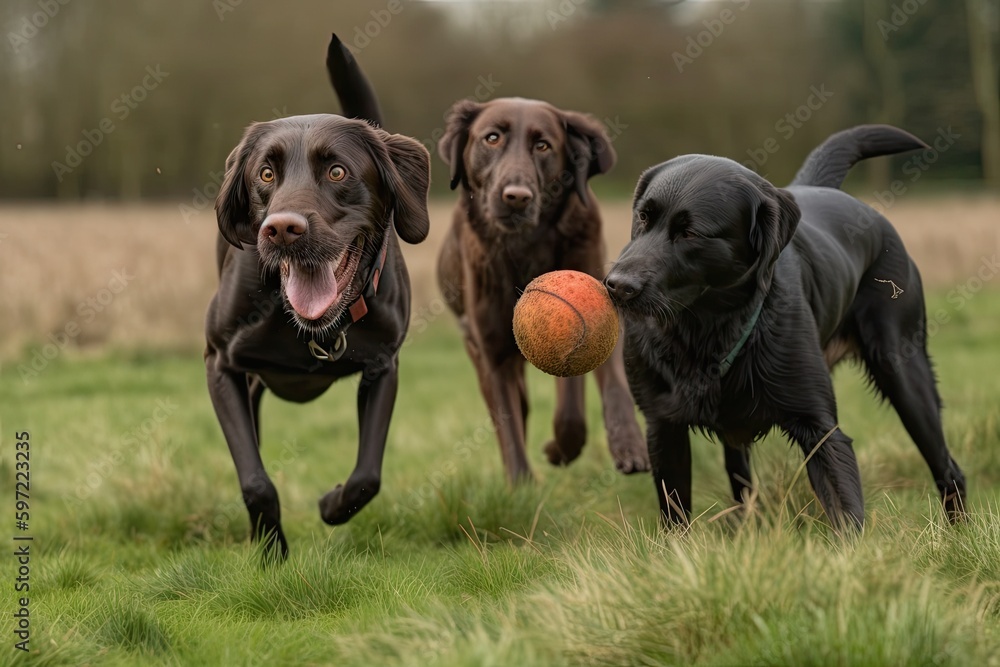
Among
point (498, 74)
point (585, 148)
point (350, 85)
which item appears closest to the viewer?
point (350, 85)

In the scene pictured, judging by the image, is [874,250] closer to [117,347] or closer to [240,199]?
[240,199]

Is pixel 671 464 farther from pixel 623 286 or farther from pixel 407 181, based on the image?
pixel 407 181

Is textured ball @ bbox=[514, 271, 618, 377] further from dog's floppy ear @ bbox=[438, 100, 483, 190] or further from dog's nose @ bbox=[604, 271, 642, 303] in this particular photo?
dog's floppy ear @ bbox=[438, 100, 483, 190]

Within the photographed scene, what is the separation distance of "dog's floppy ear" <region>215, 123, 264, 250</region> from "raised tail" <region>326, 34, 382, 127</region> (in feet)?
2.55

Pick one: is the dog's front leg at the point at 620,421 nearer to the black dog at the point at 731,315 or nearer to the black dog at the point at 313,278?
the black dog at the point at 731,315

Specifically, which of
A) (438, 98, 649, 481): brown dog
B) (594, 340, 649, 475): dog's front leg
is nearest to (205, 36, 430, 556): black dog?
(438, 98, 649, 481): brown dog

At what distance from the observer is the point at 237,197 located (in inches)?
150

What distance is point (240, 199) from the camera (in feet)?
12.5

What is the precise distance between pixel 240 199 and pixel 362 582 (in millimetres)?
1399

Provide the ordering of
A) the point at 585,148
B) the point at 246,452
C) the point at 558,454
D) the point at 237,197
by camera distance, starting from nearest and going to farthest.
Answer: the point at 237,197
the point at 246,452
the point at 585,148
the point at 558,454

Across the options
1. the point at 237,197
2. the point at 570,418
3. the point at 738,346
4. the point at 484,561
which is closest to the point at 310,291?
the point at 237,197

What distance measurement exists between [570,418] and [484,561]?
5.64 ft

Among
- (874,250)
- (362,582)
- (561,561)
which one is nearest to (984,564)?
(561,561)

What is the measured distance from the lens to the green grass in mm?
2342
